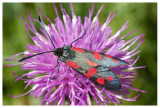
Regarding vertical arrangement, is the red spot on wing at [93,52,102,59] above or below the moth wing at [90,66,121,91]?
above

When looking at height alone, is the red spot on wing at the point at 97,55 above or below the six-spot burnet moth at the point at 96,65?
above

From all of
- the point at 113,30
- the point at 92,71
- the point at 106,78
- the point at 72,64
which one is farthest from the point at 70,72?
the point at 113,30

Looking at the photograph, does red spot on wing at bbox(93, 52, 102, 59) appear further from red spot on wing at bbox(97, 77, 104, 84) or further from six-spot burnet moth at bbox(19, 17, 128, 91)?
red spot on wing at bbox(97, 77, 104, 84)

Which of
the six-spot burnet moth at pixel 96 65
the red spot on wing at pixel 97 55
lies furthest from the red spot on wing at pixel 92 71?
the red spot on wing at pixel 97 55

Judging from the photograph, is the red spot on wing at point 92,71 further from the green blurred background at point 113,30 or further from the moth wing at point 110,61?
the green blurred background at point 113,30

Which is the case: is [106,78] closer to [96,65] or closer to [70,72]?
[96,65]

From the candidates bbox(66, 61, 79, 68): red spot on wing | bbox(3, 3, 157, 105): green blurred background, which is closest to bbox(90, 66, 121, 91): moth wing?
bbox(66, 61, 79, 68): red spot on wing
